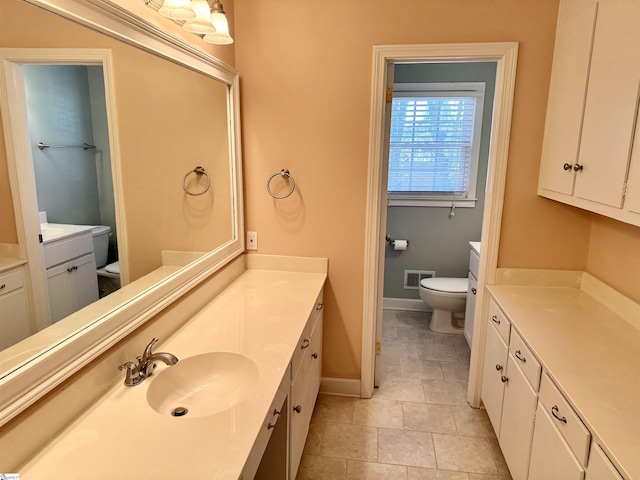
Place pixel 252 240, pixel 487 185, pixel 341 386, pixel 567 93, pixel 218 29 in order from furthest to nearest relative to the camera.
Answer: pixel 341 386
pixel 252 240
pixel 487 185
pixel 567 93
pixel 218 29

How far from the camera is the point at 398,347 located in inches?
135

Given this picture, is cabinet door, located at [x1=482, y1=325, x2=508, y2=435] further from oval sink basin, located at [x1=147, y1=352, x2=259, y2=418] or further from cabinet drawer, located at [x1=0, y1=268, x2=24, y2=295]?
cabinet drawer, located at [x1=0, y1=268, x2=24, y2=295]

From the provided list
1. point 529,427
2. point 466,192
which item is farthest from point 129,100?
point 466,192

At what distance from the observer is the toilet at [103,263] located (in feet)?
4.46

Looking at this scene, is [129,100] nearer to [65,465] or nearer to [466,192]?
[65,465]

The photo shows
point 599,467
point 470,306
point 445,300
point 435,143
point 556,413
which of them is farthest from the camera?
point 435,143

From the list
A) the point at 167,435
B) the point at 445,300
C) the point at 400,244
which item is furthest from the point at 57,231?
the point at 400,244

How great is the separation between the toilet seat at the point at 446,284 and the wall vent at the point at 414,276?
0.20 metres

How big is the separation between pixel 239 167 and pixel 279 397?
1463mm

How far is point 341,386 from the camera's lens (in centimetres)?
Answer: 272

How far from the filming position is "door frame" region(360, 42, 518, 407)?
2193 millimetres

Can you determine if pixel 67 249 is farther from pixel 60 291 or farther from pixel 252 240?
pixel 252 240

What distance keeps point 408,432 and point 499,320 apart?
2.71ft

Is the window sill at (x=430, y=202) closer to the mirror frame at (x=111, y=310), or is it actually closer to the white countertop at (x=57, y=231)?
the mirror frame at (x=111, y=310)
